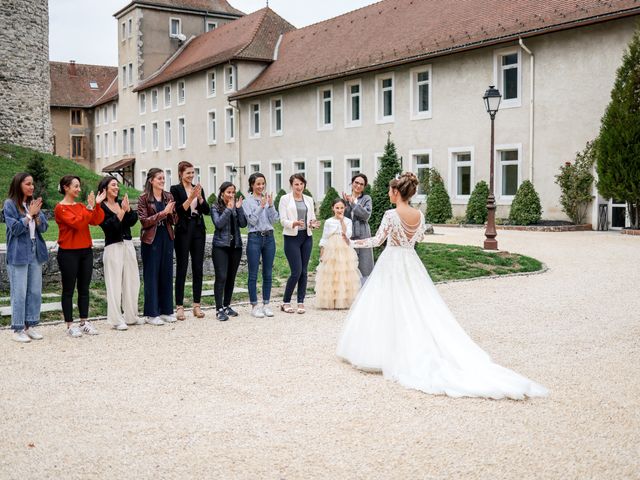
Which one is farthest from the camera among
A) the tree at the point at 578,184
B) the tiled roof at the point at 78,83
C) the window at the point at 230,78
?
the tiled roof at the point at 78,83

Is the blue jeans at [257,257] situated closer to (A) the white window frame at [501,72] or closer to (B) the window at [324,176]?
(A) the white window frame at [501,72]

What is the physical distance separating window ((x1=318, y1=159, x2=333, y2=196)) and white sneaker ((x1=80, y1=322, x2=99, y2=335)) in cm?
2583

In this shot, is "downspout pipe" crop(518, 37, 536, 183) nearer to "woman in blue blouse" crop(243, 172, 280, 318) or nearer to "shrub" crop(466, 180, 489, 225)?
"shrub" crop(466, 180, 489, 225)

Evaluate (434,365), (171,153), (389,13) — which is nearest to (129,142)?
(171,153)

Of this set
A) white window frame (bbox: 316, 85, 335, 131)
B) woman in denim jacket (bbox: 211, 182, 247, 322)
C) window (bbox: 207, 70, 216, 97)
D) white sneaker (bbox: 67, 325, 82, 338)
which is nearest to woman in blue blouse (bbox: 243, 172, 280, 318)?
woman in denim jacket (bbox: 211, 182, 247, 322)

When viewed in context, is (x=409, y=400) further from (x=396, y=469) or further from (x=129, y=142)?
(x=129, y=142)

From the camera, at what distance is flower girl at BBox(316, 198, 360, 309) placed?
414 inches

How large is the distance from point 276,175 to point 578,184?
17.9 m

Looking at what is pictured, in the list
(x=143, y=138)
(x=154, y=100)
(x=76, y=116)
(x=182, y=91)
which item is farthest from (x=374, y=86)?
(x=76, y=116)

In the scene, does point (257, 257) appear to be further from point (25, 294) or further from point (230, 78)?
point (230, 78)

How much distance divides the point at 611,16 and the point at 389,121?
33.7 feet

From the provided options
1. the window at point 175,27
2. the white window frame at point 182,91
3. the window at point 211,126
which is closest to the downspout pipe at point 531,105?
the window at point 211,126

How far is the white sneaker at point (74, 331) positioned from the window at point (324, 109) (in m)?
26.2

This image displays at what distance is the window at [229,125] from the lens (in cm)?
4106
